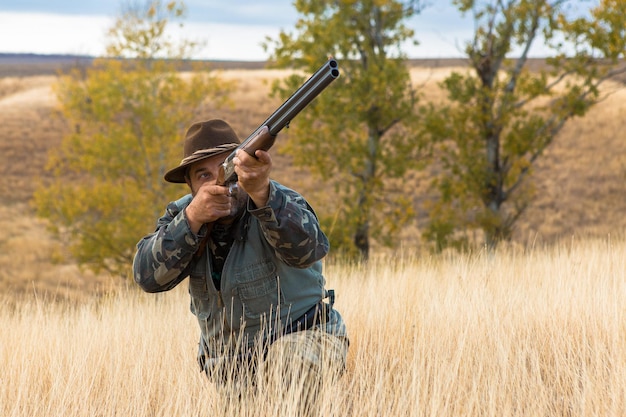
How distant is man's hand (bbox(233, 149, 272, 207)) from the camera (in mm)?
3150

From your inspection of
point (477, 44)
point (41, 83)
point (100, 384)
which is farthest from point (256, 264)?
point (41, 83)

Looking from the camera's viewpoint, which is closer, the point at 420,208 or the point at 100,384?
the point at 100,384

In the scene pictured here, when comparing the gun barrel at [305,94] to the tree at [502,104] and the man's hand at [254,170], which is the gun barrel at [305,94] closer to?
the man's hand at [254,170]

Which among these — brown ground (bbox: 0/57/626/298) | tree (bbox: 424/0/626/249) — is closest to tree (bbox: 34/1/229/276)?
brown ground (bbox: 0/57/626/298)

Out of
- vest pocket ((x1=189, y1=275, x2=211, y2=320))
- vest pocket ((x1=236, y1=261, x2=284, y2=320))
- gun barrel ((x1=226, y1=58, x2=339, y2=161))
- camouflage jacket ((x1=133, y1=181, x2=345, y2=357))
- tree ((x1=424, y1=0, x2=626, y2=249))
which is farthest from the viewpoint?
tree ((x1=424, y1=0, x2=626, y2=249))

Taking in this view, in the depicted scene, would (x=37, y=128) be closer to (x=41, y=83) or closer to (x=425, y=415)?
(x=41, y=83)

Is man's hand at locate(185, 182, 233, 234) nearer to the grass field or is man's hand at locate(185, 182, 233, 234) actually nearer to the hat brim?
the hat brim

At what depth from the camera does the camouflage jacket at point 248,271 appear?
3467 millimetres

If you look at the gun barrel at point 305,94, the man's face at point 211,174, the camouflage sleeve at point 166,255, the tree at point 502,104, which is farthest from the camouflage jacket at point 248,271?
the tree at point 502,104

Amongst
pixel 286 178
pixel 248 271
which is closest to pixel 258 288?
pixel 248 271

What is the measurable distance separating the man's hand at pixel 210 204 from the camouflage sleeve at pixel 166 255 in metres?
0.09

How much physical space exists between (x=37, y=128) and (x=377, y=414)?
163ft

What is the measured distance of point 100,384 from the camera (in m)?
4.09

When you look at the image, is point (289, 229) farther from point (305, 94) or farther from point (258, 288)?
point (305, 94)
